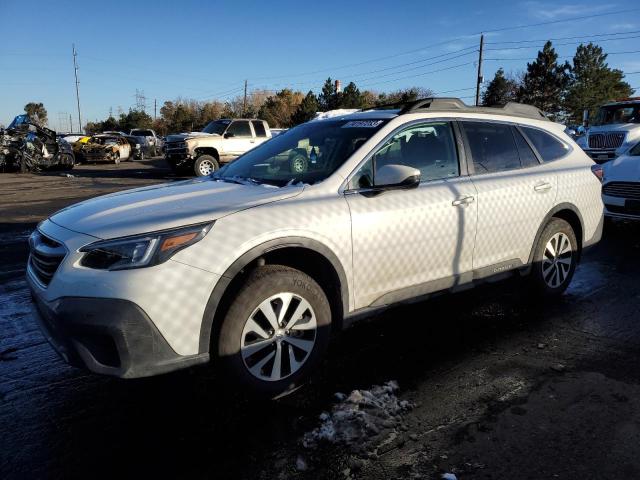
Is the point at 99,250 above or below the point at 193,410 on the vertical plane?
above

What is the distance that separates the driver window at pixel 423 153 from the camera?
3.55 meters

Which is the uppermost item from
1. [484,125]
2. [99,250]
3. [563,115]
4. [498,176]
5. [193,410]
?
[563,115]

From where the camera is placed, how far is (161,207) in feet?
9.92

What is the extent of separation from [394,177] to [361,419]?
4.93ft

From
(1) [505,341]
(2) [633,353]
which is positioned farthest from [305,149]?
(2) [633,353]

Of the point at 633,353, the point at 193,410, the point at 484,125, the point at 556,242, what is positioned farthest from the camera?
the point at 556,242

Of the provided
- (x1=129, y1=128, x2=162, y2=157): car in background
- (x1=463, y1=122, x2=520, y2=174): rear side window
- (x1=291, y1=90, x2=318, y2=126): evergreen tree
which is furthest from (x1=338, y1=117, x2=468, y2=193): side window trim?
(x1=291, y1=90, x2=318, y2=126): evergreen tree

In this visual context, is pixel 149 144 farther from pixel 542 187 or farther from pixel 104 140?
pixel 542 187

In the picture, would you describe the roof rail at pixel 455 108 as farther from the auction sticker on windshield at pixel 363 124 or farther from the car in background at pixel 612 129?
the car in background at pixel 612 129

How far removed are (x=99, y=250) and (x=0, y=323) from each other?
242 centimetres

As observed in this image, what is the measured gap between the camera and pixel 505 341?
3.94 metres

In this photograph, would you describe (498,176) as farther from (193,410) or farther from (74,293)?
(74,293)

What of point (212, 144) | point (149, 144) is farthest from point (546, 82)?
point (212, 144)

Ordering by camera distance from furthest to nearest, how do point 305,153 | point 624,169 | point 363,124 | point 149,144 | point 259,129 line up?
point 149,144 → point 259,129 → point 624,169 → point 305,153 → point 363,124
